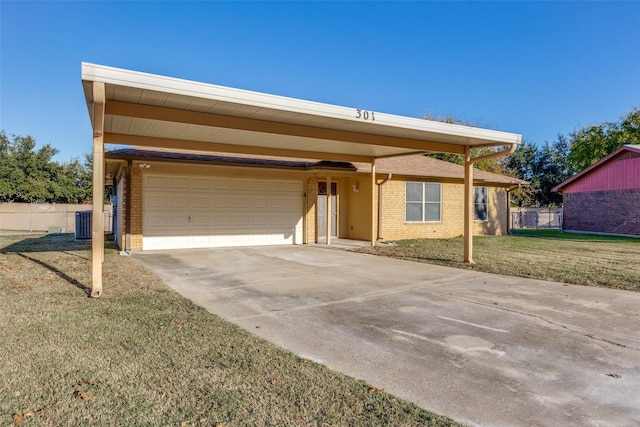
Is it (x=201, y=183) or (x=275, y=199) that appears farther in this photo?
(x=275, y=199)

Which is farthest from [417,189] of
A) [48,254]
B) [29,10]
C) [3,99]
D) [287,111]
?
[3,99]

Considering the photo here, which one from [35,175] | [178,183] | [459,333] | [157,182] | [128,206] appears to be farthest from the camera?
[35,175]

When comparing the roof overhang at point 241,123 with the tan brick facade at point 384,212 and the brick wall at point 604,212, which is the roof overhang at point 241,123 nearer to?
the tan brick facade at point 384,212

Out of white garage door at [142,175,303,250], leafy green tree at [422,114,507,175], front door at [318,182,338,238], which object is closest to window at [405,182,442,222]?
front door at [318,182,338,238]

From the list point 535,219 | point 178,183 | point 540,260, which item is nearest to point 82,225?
point 178,183

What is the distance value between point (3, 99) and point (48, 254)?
70.0 feet

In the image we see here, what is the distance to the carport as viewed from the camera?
6297 millimetres

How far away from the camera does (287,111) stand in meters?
7.43

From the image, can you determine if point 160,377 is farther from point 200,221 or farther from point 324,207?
point 324,207

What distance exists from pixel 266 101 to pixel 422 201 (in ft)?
38.8

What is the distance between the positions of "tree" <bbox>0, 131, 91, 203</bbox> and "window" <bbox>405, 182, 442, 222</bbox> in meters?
29.3

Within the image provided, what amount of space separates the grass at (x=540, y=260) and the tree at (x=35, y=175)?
30.0 meters

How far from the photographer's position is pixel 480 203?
19359mm

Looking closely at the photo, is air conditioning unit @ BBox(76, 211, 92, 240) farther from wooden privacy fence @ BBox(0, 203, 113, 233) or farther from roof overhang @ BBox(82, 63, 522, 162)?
wooden privacy fence @ BBox(0, 203, 113, 233)
